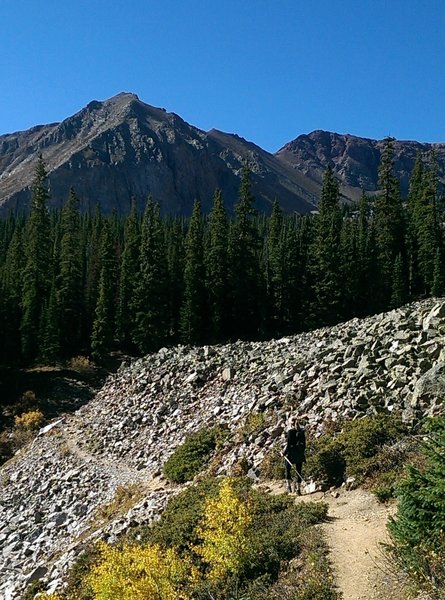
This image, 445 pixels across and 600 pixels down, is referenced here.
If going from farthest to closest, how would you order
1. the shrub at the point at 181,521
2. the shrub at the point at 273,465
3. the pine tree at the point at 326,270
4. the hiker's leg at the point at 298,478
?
the pine tree at the point at 326,270 < the shrub at the point at 273,465 < the hiker's leg at the point at 298,478 < the shrub at the point at 181,521

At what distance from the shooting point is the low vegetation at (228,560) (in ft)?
33.9

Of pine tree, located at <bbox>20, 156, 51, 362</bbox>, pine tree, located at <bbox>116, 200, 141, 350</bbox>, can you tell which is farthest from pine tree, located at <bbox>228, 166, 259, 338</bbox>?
pine tree, located at <bbox>20, 156, 51, 362</bbox>

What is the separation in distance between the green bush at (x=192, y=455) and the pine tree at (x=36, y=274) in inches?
1437

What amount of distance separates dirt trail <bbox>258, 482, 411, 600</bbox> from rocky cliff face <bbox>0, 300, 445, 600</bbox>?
12.9 feet

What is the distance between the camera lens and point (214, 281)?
60531mm

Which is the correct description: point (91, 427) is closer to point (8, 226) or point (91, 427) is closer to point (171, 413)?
point (171, 413)

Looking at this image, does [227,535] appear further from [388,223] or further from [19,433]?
[388,223]

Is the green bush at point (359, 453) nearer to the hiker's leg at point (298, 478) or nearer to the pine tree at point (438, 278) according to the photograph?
the hiker's leg at point (298, 478)

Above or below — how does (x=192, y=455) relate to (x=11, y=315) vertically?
below

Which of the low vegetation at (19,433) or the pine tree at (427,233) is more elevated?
the pine tree at (427,233)

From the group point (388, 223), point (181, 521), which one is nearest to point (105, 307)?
point (388, 223)

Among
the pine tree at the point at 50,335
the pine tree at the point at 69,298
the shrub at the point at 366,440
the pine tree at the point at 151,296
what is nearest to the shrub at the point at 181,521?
the shrub at the point at 366,440

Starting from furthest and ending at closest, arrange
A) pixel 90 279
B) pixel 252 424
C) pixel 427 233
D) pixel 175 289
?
pixel 90 279
pixel 175 289
pixel 427 233
pixel 252 424

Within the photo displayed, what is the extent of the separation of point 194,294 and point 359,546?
159ft
